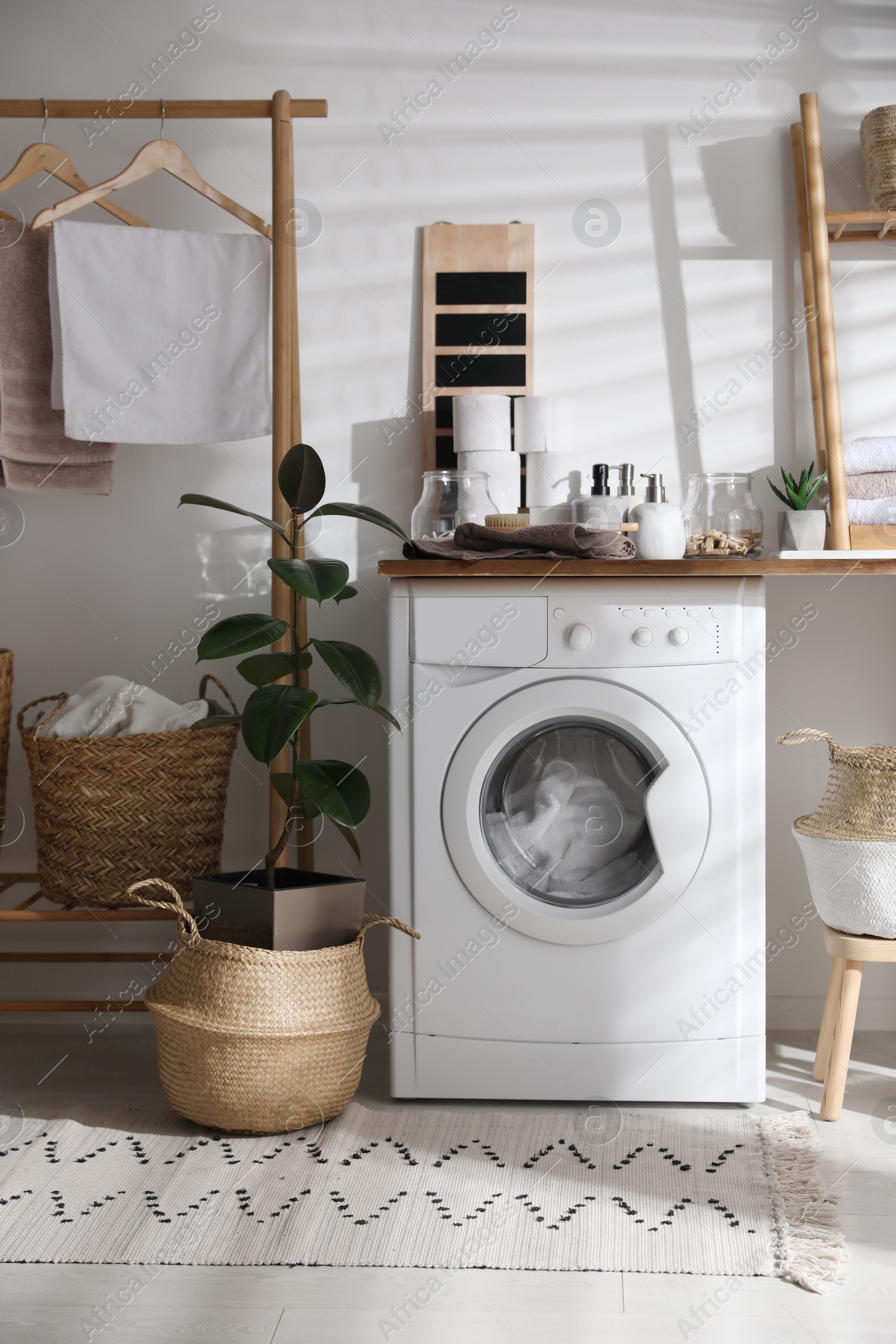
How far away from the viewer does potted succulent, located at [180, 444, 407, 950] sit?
1680 mm

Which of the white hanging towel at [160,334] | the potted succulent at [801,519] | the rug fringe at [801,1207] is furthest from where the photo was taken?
the potted succulent at [801,519]

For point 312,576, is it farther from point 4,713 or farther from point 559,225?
point 559,225

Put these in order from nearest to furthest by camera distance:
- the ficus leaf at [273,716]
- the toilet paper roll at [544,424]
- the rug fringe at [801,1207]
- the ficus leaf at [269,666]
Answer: the rug fringe at [801,1207]
the ficus leaf at [273,716]
the ficus leaf at [269,666]
the toilet paper roll at [544,424]

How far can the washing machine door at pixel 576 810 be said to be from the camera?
1.76 m

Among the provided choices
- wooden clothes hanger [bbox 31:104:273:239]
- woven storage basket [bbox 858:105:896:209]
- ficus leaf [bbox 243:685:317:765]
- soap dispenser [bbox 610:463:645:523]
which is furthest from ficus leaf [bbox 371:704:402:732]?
woven storage basket [bbox 858:105:896:209]

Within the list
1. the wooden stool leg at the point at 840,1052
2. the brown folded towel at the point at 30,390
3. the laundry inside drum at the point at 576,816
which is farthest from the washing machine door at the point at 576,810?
the brown folded towel at the point at 30,390

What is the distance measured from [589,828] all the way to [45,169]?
156 cm

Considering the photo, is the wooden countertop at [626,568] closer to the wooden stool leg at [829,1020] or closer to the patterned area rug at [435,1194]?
the wooden stool leg at [829,1020]

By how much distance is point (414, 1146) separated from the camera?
1.66m

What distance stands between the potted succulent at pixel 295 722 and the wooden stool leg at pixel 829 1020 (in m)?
0.83

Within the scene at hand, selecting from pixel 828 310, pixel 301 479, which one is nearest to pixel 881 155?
pixel 828 310

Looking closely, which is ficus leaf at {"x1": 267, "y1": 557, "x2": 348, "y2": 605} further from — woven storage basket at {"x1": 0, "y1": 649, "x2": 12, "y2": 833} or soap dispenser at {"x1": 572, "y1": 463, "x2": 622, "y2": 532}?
woven storage basket at {"x1": 0, "y1": 649, "x2": 12, "y2": 833}

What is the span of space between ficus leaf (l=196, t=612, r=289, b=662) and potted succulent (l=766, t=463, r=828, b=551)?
3.33 feet

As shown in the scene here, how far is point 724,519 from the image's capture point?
1.97m
